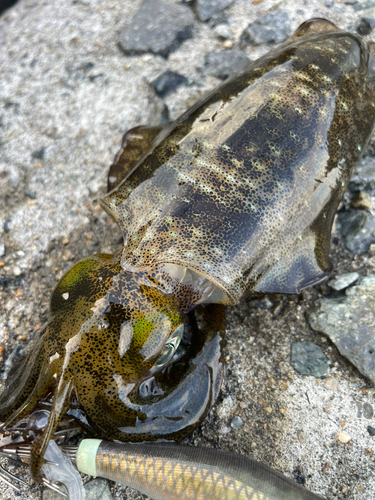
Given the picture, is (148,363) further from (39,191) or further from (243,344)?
(39,191)

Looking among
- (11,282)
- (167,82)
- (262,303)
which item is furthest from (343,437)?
(167,82)

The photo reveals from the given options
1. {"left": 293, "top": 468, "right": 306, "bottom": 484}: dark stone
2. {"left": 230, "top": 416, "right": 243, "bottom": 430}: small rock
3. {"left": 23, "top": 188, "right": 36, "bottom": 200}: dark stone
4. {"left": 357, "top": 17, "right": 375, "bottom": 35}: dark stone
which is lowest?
{"left": 293, "top": 468, "right": 306, "bottom": 484}: dark stone

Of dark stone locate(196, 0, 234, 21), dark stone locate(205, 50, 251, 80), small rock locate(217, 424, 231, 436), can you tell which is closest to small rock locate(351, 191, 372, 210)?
dark stone locate(205, 50, 251, 80)

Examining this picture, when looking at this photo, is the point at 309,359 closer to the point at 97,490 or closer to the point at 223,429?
the point at 223,429

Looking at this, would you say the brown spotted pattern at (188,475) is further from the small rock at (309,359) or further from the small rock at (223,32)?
the small rock at (223,32)

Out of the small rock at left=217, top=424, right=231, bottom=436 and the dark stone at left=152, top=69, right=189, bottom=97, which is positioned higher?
the dark stone at left=152, top=69, right=189, bottom=97

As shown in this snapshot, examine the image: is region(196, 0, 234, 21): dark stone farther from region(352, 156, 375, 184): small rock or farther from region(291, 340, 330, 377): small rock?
region(291, 340, 330, 377): small rock

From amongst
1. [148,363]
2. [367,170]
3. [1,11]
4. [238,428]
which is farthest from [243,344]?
[1,11]

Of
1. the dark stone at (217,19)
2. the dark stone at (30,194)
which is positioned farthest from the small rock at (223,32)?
the dark stone at (30,194)
